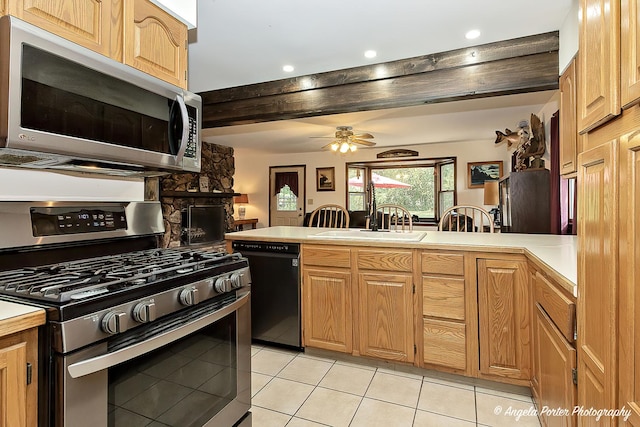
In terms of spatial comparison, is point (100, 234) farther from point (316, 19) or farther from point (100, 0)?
point (316, 19)

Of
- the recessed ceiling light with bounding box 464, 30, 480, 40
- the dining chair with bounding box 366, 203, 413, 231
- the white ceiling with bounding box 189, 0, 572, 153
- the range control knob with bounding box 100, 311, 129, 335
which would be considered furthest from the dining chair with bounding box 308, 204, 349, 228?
the range control knob with bounding box 100, 311, 129, 335

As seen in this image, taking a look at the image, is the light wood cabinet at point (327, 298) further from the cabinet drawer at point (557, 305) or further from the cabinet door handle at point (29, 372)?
the cabinet door handle at point (29, 372)

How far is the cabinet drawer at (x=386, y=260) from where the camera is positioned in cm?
230

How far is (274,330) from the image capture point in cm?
274

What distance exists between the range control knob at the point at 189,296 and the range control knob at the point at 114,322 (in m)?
0.22

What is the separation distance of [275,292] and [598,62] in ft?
7.63

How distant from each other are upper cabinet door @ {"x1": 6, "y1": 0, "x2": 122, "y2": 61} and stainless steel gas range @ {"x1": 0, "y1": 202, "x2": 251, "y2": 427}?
660 millimetres

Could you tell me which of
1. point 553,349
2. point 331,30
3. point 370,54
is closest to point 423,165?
point 370,54

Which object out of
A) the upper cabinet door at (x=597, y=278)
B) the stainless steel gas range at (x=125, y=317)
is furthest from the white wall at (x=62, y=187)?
the upper cabinet door at (x=597, y=278)

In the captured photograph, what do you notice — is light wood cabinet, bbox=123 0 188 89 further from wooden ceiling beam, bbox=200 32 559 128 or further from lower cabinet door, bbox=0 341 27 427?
wooden ceiling beam, bbox=200 32 559 128

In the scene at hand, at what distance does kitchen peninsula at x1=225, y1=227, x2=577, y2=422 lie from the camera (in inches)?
80.2

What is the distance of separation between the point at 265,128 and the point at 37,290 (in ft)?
15.7

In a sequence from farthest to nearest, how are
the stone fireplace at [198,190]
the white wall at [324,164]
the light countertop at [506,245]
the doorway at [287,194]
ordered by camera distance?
the doorway at [287,194] → the white wall at [324,164] → the stone fireplace at [198,190] → the light countertop at [506,245]

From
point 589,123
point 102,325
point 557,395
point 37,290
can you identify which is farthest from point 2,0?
point 557,395
